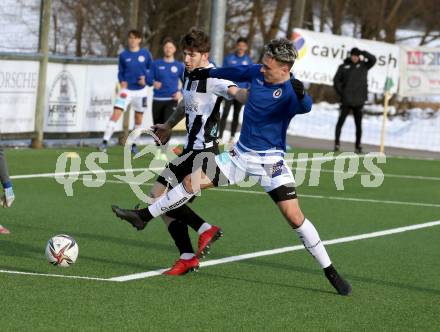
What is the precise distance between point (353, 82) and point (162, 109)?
15.7 feet

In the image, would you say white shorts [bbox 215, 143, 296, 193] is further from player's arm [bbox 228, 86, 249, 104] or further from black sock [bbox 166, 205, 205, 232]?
black sock [bbox 166, 205, 205, 232]

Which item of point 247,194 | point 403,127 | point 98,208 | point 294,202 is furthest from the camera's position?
point 403,127

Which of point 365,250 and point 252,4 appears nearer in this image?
point 365,250

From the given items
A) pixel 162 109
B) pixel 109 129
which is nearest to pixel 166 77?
pixel 162 109

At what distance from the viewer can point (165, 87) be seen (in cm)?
2059

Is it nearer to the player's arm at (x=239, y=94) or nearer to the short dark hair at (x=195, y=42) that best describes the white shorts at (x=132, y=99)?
the short dark hair at (x=195, y=42)

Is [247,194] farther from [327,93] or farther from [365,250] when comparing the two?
[327,93]

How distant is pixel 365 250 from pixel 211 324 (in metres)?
4.00

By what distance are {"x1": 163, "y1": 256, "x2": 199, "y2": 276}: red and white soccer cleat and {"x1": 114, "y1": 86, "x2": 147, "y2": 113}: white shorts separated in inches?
437

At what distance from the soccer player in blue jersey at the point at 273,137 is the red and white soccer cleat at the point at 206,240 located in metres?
0.83

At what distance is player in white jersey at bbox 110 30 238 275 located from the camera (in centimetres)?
965

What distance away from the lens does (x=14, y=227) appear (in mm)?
11680

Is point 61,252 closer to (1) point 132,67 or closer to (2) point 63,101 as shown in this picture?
(1) point 132,67

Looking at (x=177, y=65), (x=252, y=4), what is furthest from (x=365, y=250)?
(x=252, y=4)
